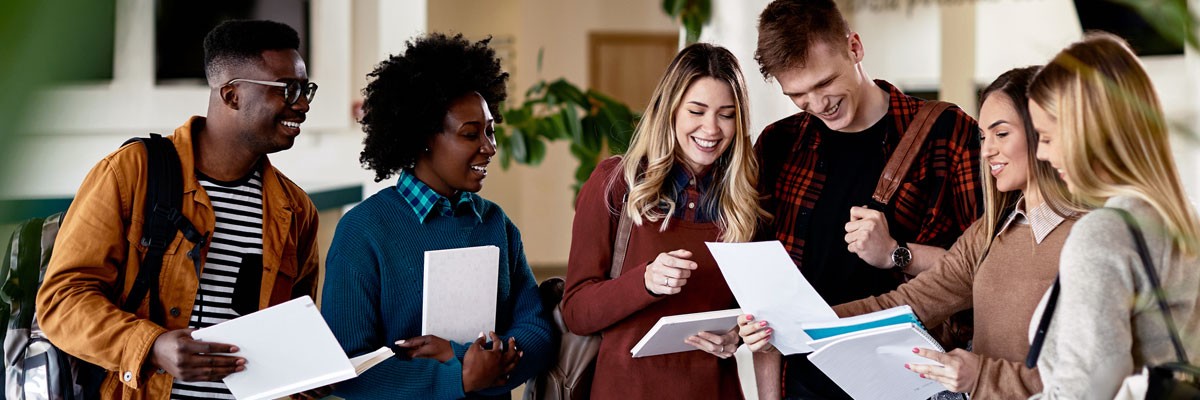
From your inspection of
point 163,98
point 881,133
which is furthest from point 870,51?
point 881,133

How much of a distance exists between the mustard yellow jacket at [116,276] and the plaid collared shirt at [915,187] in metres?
1.03

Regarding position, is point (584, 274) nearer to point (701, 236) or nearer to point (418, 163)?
point (701, 236)

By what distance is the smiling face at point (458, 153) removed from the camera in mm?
1923

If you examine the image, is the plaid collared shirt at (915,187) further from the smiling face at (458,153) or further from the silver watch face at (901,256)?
the smiling face at (458,153)

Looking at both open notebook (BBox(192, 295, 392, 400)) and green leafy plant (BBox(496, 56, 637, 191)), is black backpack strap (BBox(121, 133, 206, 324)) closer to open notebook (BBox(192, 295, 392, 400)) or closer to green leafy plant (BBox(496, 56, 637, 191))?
open notebook (BBox(192, 295, 392, 400))

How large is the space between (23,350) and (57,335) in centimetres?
10

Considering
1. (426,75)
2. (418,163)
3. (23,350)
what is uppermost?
(426,75)

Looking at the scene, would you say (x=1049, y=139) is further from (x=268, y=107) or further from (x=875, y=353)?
(x=268, y=107)

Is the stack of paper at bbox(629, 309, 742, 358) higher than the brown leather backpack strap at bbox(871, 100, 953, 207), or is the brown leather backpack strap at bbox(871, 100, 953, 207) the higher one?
the brown leather backpack strap at bbox(871, 100, 953, 207)

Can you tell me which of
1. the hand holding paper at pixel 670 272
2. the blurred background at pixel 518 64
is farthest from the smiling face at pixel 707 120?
the blurred background at pixel 518 64

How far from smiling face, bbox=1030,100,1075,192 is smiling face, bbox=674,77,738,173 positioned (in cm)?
69

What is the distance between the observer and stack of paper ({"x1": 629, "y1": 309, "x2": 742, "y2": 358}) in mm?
1793

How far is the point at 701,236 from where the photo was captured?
6.50 ft

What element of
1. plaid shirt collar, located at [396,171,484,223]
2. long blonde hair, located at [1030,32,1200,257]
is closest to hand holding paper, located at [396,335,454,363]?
plaid shirt collar, located at [396,171,484,223]
